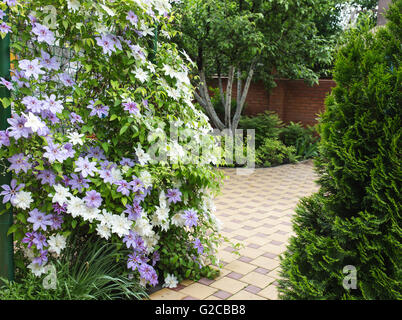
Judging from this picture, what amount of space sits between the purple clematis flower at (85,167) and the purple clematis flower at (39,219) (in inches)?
13.1

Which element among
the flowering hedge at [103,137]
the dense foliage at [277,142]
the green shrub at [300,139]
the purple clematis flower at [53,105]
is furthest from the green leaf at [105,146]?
the green shrub at [300,139]

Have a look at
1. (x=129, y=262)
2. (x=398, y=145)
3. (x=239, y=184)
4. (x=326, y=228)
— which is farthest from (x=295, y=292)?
(x=239, y=184)

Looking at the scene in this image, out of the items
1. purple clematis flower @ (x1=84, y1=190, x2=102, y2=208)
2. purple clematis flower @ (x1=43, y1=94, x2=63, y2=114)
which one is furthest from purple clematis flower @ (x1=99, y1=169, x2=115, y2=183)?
purple clematis flower @ (x1=43, y1=94, x2=63, y2=114)

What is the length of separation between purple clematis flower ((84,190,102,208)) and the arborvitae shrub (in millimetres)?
1224

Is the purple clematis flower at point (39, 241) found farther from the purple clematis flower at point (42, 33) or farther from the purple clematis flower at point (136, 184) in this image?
the purple clematis flower at point (42, 33)

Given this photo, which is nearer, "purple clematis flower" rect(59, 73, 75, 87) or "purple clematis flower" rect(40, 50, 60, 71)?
"purple clematis flower" rect(40, 50, 60, 71)

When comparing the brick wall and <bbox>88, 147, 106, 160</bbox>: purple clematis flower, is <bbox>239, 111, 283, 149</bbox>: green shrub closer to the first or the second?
the brick wall

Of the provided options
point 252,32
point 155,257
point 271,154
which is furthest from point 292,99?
point 155,257

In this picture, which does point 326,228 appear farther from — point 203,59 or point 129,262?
point 203,59

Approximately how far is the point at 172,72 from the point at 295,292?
5.75 feet

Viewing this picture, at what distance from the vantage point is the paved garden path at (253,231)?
291 cm

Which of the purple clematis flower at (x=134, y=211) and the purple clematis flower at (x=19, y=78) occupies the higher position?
the purple clematis flower at (x=19, y=78)

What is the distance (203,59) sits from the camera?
8445 millimetres

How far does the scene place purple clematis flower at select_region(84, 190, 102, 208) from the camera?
237cm
